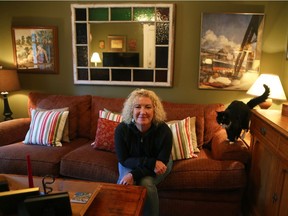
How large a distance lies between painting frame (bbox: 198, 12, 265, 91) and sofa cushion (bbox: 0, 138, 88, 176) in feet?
5.64

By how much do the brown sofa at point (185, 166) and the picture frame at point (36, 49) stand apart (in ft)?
2.75

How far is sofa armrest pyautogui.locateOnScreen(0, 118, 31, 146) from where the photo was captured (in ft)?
7.64

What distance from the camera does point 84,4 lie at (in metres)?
2.68

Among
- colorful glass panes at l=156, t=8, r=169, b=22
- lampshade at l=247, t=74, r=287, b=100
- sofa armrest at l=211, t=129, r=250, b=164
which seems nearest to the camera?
sofa armrest at l=211, t=129, r=250, b=164

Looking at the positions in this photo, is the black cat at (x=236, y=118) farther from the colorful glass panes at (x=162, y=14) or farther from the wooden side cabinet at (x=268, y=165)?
the colorful glass panes at (x=162, y=14)

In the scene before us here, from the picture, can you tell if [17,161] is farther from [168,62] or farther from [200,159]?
[168,62]

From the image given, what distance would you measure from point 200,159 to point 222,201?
0.36m

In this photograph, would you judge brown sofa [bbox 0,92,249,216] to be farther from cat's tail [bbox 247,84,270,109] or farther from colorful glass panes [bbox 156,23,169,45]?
colorful glass panes [bbox 156,23,169,45]

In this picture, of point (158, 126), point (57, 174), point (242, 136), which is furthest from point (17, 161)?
point (242, 136)

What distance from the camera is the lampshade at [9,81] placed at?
2.64 metres

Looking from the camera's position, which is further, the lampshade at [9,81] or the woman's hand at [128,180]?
the lampshade at [9,81]

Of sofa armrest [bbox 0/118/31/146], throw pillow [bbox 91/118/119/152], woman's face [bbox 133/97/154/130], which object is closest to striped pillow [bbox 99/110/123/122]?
throw pillow [bbox 91/118/119/152]

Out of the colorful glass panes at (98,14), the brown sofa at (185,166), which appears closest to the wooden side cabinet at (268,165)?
the brown sofa at (185,166)

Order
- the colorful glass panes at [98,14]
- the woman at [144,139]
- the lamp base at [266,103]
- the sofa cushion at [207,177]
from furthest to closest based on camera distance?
the colorful glass panes at [98,14] → the lamp base at [266,103] → the sofa cushion at [207,177] → the woman at [144,139]
